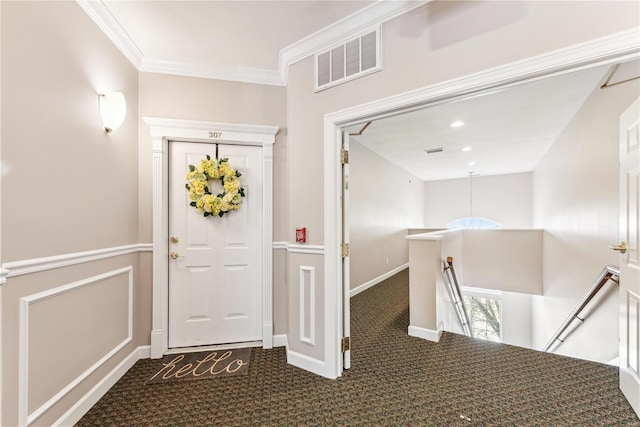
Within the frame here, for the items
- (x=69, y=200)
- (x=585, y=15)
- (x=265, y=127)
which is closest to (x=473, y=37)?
(x=585, y=15)

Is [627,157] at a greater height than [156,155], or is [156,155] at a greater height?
[156,155]

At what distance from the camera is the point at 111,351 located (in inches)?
81.0

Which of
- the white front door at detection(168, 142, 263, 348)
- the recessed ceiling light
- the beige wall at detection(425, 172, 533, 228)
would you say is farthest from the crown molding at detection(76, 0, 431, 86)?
the beige wall at detection(425, 172, 533, 228)

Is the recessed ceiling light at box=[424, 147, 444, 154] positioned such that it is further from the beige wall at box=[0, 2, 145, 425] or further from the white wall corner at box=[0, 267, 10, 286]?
the white wall corner at box=[0, 267, 10, 286]

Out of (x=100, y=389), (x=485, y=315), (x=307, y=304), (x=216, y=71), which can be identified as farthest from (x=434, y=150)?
(x=100, y=389)

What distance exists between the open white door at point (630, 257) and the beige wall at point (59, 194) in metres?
3.53

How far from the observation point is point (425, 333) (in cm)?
286

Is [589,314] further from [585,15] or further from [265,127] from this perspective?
[265,127]

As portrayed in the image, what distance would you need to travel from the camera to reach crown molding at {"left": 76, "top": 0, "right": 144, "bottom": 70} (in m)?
1.80

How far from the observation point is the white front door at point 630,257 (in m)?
1.69

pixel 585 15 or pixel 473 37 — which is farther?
pixel 473 37

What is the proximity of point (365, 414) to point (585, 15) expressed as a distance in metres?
2.51

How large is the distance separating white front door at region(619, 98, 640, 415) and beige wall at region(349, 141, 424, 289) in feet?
9.93

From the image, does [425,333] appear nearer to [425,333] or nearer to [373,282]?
[425,333]
